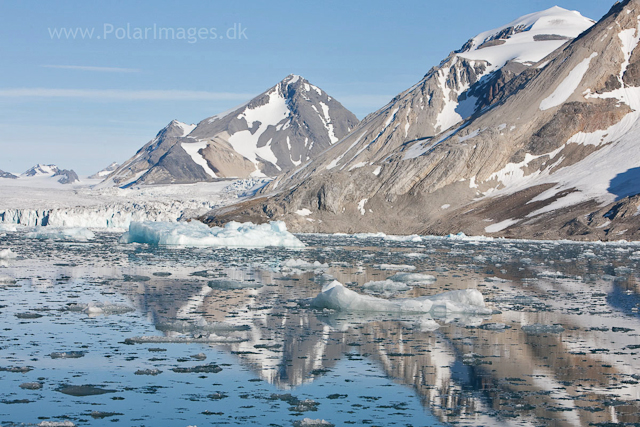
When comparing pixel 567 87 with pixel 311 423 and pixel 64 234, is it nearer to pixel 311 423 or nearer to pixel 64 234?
pixel 64 234

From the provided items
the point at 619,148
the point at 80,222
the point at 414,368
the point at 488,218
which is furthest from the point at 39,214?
the point at 414,368

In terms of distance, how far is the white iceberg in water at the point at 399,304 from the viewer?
66.8 ft

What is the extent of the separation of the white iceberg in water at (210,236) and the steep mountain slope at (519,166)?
48528mm

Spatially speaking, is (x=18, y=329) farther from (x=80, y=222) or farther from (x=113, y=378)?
(x=80, y=222)

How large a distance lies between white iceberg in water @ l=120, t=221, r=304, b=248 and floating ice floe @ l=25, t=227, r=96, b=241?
7.93 meters

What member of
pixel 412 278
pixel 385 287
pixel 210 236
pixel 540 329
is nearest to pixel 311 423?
pixel 540 329

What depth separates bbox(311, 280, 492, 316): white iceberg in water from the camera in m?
20.4

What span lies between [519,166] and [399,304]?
10851cm

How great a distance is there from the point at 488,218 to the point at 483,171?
60.2ft

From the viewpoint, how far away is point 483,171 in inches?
4815

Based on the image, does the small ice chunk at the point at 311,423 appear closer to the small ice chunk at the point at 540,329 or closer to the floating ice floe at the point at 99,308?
the small ice chunk at the point at 540,329

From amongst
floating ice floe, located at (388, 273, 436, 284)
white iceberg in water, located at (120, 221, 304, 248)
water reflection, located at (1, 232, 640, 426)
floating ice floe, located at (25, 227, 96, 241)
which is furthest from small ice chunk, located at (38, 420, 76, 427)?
floating ice floe, located at (25, 227, 96, 241)

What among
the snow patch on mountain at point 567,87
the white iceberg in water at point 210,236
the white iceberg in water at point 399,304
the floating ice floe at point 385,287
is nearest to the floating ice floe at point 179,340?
the white iceberg in water at point 399,304

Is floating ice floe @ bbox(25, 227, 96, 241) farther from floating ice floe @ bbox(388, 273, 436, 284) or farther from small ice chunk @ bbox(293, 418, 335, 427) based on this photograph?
small ice chunk @ bbox(293, 418, 335, 427)
